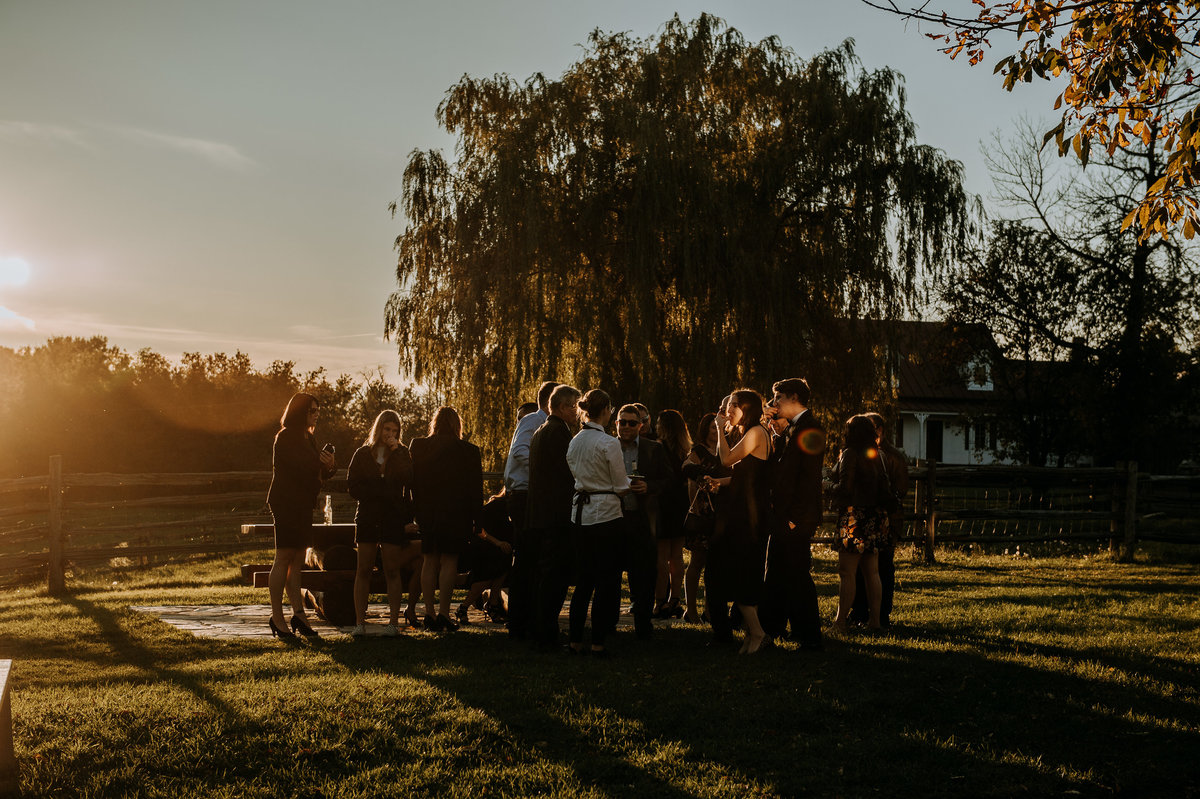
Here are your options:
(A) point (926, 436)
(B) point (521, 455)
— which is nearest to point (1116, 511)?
(B) point (521, 455)

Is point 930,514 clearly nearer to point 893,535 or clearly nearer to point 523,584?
point 893,535

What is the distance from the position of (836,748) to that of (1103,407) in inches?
970

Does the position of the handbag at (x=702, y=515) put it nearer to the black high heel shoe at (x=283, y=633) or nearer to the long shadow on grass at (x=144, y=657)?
the black high heel shoe at (x=283, y=633)

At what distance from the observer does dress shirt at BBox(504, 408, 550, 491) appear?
28.9 feet

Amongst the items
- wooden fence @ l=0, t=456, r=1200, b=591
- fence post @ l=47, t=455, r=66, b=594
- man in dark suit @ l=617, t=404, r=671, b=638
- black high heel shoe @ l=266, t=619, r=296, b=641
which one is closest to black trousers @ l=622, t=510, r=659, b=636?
man in dark suit @ l=617, t=404, r=671, b=638

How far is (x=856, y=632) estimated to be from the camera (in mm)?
8500

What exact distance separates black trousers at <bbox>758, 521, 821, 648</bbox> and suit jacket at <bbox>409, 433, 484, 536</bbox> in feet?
8.40

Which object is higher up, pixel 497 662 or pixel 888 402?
pixel 888 402

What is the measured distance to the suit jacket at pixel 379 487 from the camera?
856 centimetres

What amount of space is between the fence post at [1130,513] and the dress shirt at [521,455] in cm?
1205

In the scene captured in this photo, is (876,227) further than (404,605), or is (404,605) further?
(876,227)

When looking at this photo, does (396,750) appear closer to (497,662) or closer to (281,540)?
(497,662)

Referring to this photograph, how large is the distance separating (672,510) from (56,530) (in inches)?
348

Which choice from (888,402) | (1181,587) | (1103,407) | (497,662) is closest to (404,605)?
(497,662)
